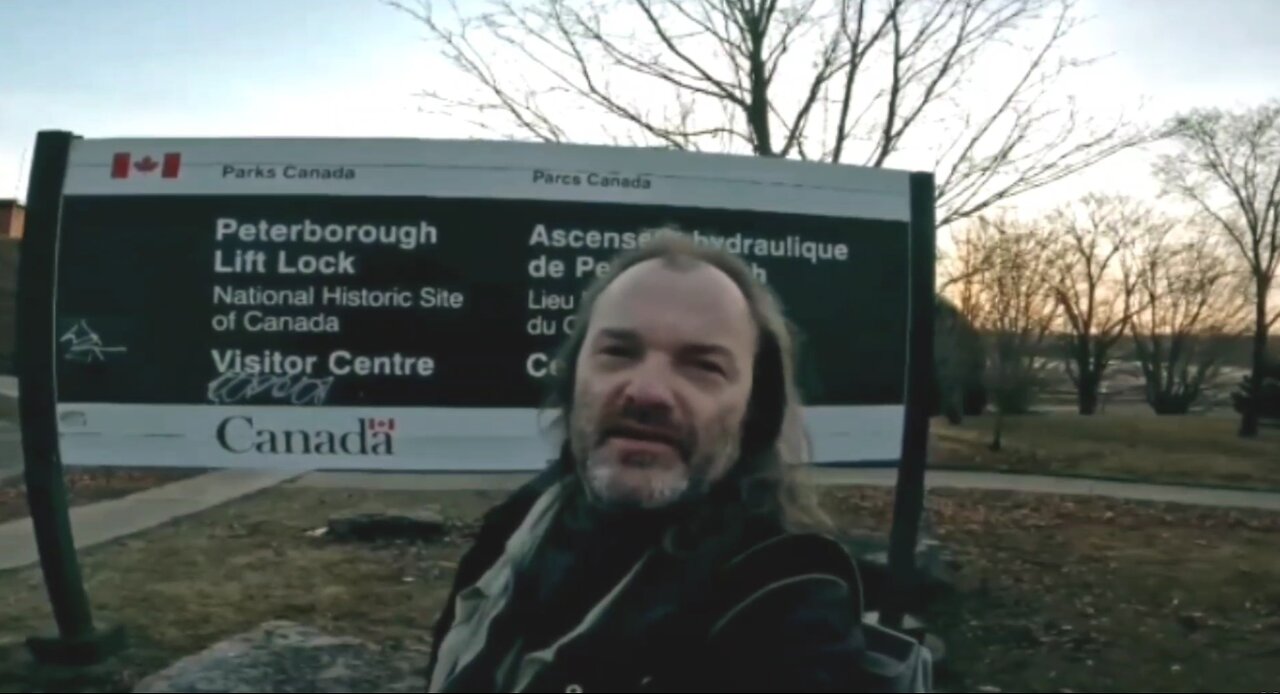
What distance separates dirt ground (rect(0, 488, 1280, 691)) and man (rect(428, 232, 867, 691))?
13.0ft

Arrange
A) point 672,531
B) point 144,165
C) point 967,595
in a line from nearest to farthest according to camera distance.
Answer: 1. point 672,531
2. point 144,165
3. point 967,595

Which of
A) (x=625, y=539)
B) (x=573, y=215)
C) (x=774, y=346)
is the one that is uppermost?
(x=573, y=215)

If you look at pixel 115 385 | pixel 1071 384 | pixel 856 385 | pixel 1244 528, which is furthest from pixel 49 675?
pixel 1071 384

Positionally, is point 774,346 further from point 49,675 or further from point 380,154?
point 49,675

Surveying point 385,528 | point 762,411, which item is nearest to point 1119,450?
point 385,528

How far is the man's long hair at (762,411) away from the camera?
1.90m

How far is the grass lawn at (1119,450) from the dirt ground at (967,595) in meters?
5.75

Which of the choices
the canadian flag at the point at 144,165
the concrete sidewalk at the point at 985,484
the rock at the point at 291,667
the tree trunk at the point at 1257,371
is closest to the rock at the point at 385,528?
the concrete sidewalk at the point at 985,484

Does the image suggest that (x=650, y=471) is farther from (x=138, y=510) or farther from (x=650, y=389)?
(x=138, y=510)

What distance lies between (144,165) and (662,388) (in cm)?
388

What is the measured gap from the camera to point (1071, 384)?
40312mm

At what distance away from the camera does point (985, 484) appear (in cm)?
1465

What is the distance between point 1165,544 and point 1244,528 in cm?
168

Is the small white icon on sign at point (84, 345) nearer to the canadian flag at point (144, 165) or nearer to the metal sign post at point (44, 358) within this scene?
the metal sign post at point (44, 358)
